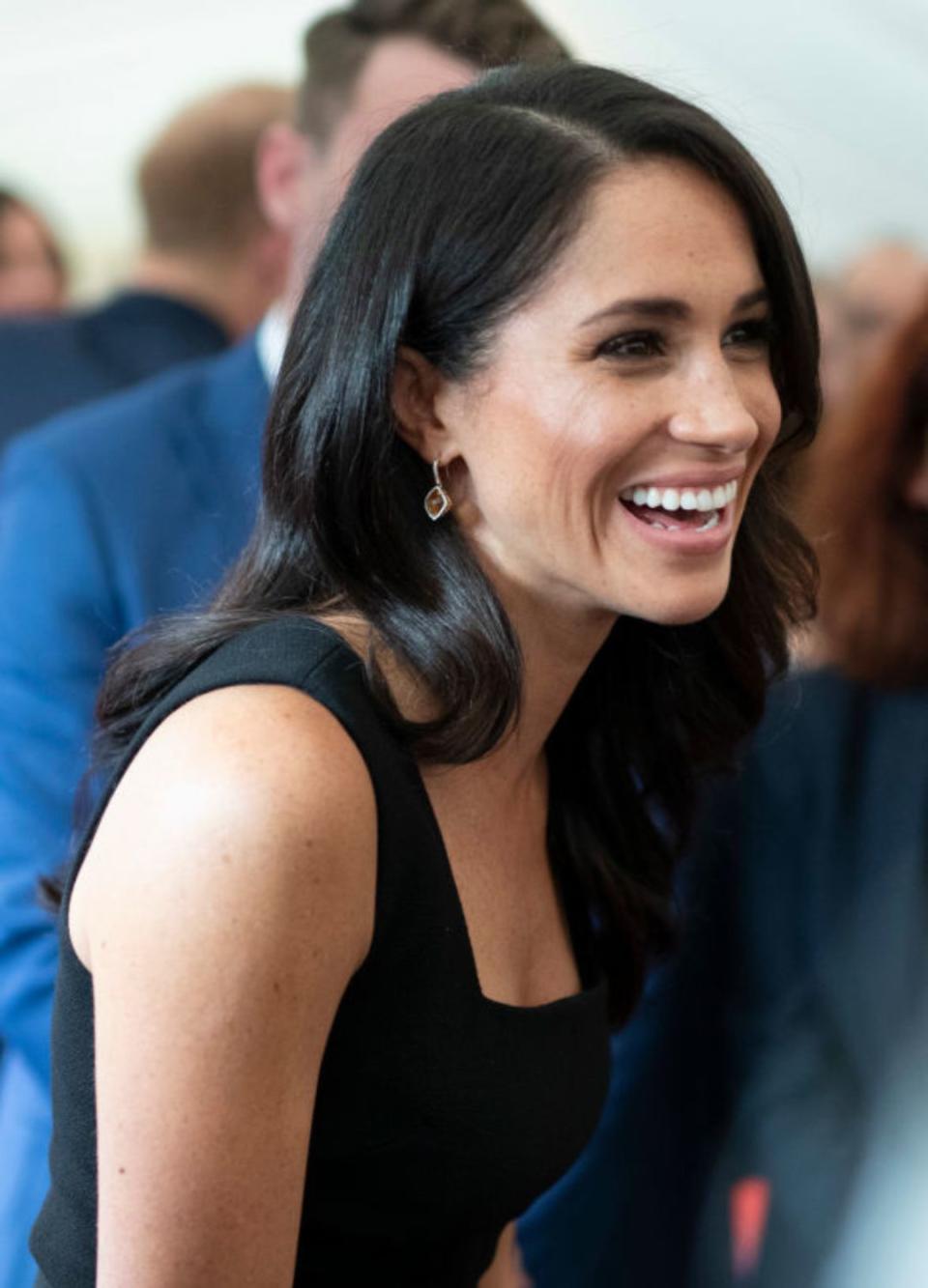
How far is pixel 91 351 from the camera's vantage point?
2.75 m

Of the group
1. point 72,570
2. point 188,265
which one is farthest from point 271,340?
point 188,265

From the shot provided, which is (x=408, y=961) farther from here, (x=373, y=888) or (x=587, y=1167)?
(x=587, y=1167)

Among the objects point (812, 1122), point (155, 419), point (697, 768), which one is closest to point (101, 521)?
point (155, 419)

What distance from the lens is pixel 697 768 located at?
5.52 ft

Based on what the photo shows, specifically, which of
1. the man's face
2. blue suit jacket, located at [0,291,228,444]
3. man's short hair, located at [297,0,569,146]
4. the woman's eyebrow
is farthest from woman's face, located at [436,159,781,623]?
blue suit jacket, located at [0,291,228,444]

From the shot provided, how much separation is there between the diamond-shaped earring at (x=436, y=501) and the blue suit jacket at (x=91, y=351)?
4.72 ft

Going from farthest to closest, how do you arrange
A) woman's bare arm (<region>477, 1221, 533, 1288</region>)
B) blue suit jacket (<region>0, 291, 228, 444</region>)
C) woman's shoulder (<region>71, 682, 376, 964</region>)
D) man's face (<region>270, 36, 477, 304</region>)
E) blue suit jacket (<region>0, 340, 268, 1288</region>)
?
blue suit jacket (<region>0, 291, 228, 444</region>)
man's face (<region>270, 36, 477, 304</region>)
blue suit jacket (<region>0, 340, 268, 1288</region>)
woman's bare arm (<region>477, 1221, 533, 1288</region>)
woman's shoulder (<region>71, 682, 376, 964</region>)

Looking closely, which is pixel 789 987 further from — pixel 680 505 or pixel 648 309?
pixel 648 309

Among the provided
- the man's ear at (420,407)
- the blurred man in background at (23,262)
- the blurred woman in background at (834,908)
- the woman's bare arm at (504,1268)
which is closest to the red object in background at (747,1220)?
the blurred woman in background at (834,908)

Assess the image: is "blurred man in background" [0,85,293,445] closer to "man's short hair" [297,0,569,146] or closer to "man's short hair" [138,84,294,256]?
"man's short hair" [138,84,294,256]

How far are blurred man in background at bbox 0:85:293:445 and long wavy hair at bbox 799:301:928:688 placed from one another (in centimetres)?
104

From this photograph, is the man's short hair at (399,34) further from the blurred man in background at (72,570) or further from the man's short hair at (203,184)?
the man's short hair at (203,184)

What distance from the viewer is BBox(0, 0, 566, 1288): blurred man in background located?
1860 millimetres

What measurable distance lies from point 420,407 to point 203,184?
5.56 ft
